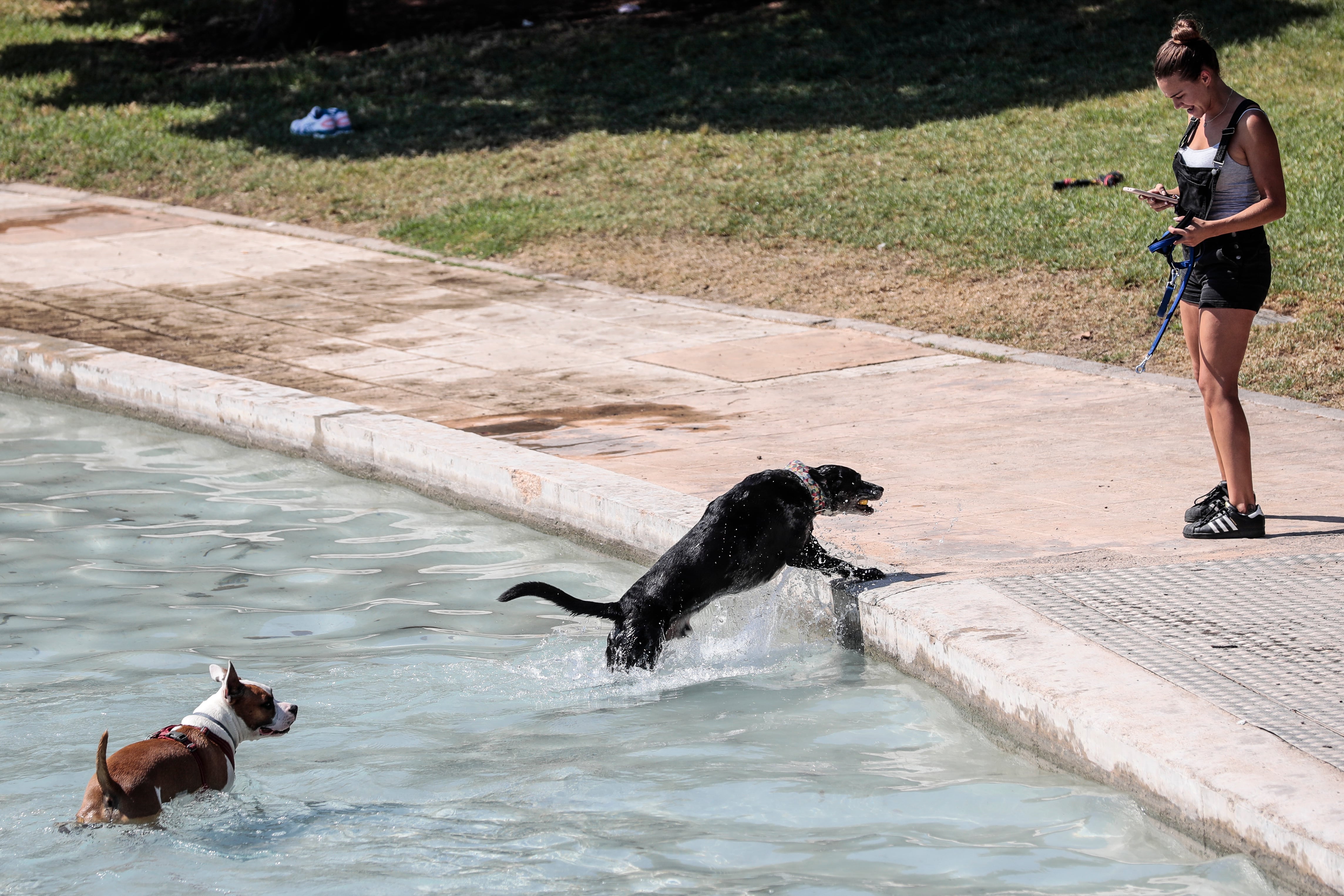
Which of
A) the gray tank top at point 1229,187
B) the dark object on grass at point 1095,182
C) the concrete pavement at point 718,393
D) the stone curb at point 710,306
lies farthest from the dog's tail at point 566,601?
the dark object on grass at point 1095,182

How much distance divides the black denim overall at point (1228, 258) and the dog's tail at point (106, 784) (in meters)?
4.49

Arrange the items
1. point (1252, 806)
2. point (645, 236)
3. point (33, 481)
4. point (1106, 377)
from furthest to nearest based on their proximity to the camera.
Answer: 1. point (645, 236)
2. point (1106, 377)
3. point (33, 481)
4. point (1252, 806)

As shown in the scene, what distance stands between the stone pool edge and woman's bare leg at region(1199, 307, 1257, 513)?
4.44 feet

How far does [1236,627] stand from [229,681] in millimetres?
3290

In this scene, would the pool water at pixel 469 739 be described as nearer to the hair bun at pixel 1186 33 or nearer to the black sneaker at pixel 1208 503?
the black sneaker at pixel 1208 503

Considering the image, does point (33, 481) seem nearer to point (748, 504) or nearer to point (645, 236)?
point (748, 504)

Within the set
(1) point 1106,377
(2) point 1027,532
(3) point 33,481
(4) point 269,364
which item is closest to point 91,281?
(4) point 269,364

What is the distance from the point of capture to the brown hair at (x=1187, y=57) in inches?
239

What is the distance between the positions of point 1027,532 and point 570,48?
16544mm

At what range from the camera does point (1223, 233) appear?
6121 mm

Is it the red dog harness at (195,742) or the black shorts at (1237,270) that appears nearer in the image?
the red dog harness at (195,742)

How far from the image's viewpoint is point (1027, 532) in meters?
6.39

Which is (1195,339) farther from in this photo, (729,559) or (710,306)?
(710,306)

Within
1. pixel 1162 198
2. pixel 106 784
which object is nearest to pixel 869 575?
pixel 1162 198
